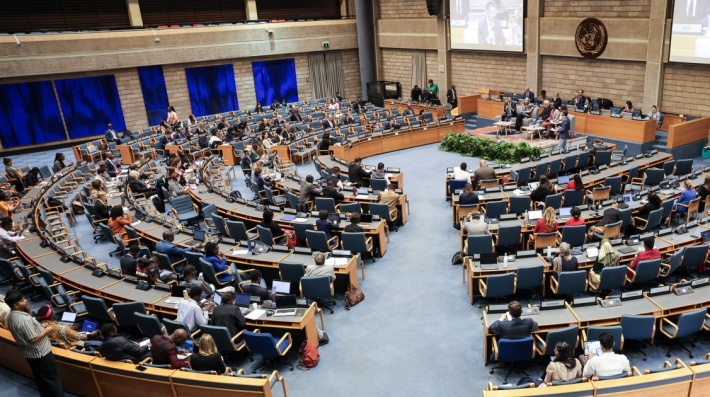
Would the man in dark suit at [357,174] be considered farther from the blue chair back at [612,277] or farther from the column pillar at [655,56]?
the column pillar at [655,56]

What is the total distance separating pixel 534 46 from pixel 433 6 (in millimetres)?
5737

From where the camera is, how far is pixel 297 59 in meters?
29.6

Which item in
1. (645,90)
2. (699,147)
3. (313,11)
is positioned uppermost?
(313,11)

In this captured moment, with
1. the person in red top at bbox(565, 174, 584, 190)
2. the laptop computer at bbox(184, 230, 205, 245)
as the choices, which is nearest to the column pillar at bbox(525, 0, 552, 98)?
the person in red top at bbox(565, 174, 584, 190)

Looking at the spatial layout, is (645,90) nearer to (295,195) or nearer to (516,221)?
(516,221)

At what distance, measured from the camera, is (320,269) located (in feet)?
29.3

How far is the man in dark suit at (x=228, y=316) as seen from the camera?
745cm

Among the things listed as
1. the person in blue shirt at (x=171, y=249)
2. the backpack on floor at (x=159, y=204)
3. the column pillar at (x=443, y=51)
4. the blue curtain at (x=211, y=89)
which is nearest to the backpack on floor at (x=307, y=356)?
the person in blue shirt at (x=171, y=249)

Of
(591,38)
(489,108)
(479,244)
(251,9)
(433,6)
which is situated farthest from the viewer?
(251,9)

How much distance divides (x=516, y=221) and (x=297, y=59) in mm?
21764

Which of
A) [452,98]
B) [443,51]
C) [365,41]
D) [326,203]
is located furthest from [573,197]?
[365,41]

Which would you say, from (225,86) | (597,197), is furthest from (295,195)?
(225,86)

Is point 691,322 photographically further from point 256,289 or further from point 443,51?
point 443,51

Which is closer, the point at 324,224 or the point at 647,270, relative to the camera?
the point at 647,270
